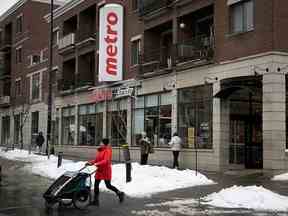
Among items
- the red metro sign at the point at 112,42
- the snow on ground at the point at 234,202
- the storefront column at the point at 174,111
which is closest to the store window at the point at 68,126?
the red metro sign at the point at 112,42

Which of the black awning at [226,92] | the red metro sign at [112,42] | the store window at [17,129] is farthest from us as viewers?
the store window at [17,129]

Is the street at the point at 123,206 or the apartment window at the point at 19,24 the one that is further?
the apartment window at the point at 19,24

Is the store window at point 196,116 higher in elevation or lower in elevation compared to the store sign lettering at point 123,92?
lower

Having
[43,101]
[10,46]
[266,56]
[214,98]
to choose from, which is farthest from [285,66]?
[10,46]

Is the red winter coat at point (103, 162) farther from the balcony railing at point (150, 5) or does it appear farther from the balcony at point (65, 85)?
the balcony at point (65, 85)

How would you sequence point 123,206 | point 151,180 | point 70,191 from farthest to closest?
point 151,180
point 123,206
point 70,191

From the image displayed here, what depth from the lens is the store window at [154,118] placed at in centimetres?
3075

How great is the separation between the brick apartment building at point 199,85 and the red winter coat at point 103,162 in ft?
32.3

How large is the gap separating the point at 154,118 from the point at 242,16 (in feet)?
30.3

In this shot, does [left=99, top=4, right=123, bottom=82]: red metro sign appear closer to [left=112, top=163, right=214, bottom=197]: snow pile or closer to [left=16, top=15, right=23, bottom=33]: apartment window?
[left=112, top=163, right=214, bottom=197]: snow pile

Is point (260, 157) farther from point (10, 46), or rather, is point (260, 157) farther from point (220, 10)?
point (10, 46)

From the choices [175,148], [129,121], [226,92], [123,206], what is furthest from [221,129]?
[123,206]

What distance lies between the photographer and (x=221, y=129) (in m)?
25.9

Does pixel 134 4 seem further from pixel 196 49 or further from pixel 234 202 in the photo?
pixel 234 202
